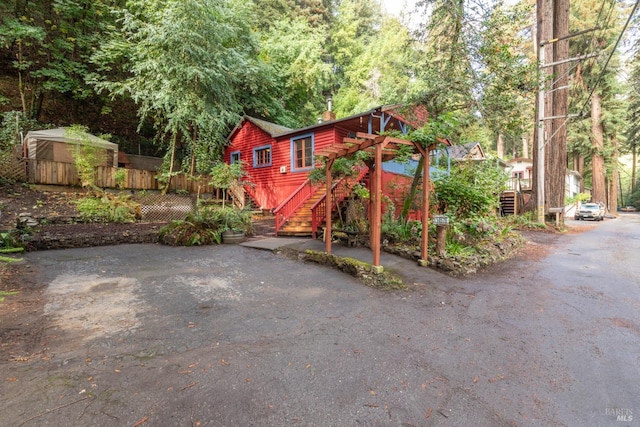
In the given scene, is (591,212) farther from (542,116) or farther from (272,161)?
(272,161)

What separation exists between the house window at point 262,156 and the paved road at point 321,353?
968 centimetres

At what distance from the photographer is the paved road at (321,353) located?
191cm

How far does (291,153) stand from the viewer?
12.5 metres

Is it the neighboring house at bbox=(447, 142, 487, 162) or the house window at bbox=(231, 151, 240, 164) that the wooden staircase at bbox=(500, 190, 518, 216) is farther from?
the house window at bbox=(231, 151, 240, 164)

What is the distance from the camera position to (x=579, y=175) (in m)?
29.5

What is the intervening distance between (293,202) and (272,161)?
513 centimetres

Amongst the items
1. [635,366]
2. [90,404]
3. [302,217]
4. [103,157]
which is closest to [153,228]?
[302,217]

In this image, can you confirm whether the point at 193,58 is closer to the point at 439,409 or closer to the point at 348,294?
the point at 348,294

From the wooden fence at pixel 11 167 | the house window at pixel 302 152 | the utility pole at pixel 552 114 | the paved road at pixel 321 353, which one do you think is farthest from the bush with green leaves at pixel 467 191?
the wooden fence at pixel 11 167

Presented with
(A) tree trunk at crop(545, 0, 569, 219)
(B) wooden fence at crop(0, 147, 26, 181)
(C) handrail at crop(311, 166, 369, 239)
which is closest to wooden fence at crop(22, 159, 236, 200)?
(B) wooden fence at crop(0, 147, 26, 181)

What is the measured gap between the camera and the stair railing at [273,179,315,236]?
872 cm

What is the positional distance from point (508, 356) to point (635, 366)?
1027 millimetres

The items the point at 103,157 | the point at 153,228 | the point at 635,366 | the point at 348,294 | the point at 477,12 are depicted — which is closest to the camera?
the point at 635,366

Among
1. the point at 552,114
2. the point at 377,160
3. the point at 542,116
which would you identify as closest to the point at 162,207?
the point at 377,160
